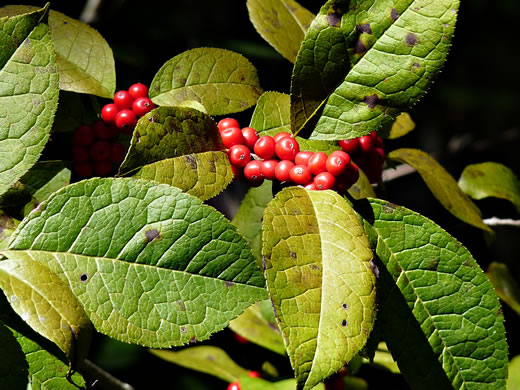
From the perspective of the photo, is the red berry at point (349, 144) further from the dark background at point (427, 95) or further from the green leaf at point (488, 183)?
the green leaf at point (488, 183)

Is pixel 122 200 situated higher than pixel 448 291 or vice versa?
pixel 122 200

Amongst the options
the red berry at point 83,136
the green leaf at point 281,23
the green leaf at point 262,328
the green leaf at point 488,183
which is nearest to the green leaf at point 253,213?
the green leaf at point 262,328

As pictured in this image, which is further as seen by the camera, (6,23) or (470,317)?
(470,317)

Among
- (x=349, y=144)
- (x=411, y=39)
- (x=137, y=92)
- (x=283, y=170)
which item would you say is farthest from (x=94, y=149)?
(x=411, y=39)

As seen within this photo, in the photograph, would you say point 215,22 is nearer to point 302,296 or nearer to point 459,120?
point 459,120

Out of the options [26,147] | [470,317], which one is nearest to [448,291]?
[470,317]

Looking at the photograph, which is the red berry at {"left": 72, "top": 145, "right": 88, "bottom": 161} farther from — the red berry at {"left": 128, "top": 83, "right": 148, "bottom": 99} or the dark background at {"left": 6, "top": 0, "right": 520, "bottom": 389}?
the dark background at {"left": 6, "top": 0, "right": 520, "bottom": 389}

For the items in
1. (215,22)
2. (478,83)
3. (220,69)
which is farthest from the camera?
(478,83)
